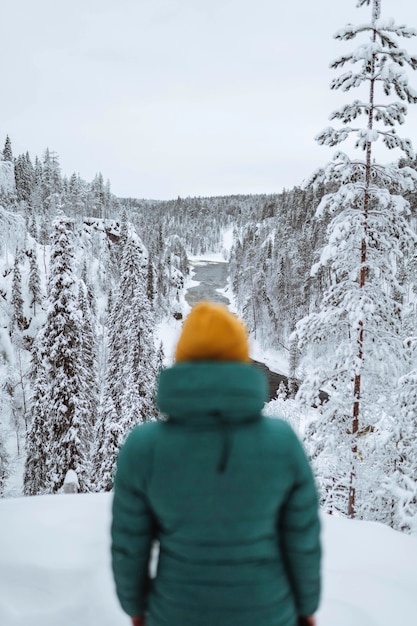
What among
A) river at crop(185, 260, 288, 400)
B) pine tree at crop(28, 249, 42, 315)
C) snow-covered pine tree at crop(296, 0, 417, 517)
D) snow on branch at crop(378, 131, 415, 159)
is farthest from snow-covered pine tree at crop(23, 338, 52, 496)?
pine tree at crop(28, 249, 42, 315)

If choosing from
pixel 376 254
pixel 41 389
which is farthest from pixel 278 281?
pixel 376 254

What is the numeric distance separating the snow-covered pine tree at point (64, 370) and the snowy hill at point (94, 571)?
12.3 metres

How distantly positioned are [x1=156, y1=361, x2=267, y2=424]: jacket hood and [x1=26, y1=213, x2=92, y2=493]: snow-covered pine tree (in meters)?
15.6

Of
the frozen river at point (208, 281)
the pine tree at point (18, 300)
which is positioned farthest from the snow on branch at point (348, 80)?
the frozen river at point (208, 281)

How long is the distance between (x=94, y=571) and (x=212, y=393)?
123 inches

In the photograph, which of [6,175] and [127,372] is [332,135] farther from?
[127,372]

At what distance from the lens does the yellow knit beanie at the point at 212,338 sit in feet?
5.40

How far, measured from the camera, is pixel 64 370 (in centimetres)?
1727

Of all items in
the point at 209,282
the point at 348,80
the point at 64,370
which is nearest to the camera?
the point at 348,80

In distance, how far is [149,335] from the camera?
2405 centimetres

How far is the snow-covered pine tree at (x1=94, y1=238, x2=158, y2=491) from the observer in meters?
20.8

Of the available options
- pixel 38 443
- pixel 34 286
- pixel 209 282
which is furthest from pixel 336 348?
pixel 209 282

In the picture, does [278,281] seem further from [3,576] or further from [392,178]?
[3,576]

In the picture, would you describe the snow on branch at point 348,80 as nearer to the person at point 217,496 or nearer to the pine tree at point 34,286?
the person at point 217,496
